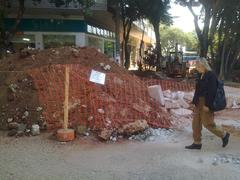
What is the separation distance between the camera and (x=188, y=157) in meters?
7.02

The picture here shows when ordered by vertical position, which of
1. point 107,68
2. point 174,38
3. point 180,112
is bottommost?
point 180,112

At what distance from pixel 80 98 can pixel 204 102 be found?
3.20 meters

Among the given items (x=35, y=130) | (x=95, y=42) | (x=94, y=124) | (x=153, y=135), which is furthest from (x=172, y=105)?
(x=95, y=42)

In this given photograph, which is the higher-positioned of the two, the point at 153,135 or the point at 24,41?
the point at 24,41

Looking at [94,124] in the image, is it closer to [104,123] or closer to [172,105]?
[104,123]

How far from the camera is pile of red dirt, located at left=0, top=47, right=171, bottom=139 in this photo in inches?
358

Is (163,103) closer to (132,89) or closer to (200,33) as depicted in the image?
(132,89)

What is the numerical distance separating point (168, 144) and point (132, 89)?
2598 millimetres

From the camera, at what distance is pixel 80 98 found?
9547 millimetres

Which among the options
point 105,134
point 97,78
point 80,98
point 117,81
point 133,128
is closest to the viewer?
point 105,134

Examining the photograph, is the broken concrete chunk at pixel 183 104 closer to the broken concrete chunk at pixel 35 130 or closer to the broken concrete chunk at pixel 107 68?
the broken concrete chunk at pixel 107 68

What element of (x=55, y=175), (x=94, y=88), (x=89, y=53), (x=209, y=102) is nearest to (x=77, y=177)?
(x=55, y=175)

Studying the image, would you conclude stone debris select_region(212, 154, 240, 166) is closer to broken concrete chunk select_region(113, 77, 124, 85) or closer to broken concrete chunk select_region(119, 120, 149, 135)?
broken concrete chunk select_region(119, 120, 149, 135)

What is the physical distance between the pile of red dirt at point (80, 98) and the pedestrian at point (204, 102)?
64.9 inches
